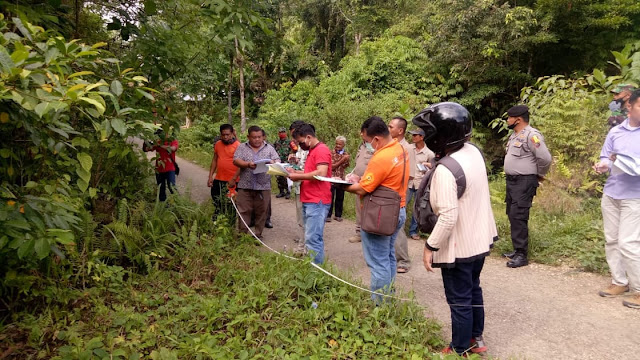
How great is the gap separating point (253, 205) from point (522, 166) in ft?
12.4

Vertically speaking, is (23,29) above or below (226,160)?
above

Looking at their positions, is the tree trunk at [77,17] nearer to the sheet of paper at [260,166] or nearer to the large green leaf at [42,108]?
the sheet of paper at [260,166]

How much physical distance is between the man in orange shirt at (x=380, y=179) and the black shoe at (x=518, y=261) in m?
2.26

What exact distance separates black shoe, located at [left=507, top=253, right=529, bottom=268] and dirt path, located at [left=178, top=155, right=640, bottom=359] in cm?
9

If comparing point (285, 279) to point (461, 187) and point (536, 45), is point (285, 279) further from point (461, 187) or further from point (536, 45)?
point (536, 45)

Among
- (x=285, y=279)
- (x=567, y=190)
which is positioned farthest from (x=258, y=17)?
(x=567, y=190)

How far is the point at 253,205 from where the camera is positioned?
6363 mm

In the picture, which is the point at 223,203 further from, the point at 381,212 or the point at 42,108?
the point at 42,108

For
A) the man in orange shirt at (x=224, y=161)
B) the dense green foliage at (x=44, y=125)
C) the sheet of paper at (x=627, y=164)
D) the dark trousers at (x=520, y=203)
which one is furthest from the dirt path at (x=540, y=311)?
the dense green foliage at (x=44, y=125)

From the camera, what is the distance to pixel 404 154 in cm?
398

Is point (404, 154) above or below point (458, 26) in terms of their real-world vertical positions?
below

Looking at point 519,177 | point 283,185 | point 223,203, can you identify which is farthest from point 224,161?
point 519,177

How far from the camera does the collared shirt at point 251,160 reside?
6090mm

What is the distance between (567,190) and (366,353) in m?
6.46
